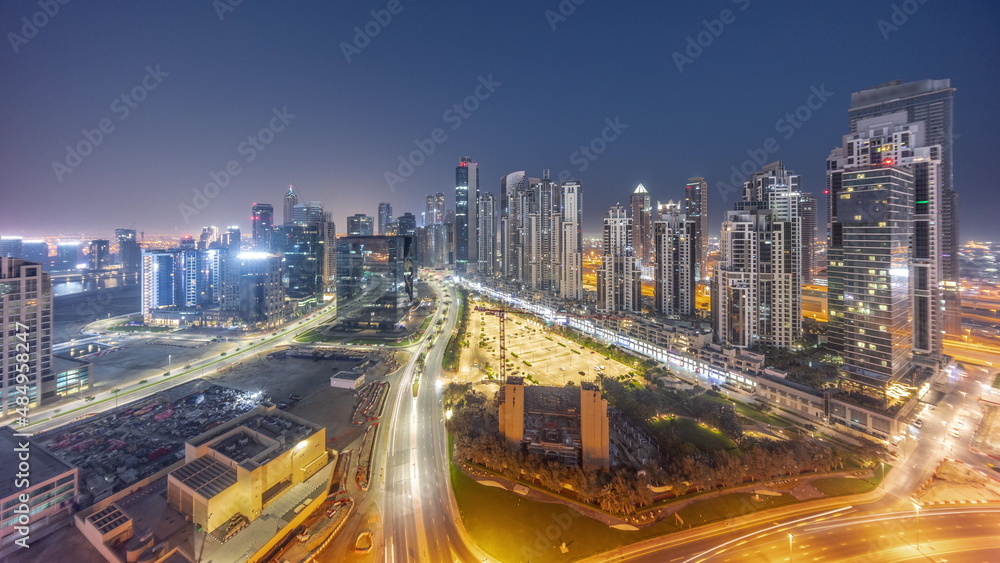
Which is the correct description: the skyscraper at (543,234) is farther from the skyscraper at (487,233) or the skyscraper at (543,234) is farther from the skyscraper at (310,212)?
the skyscraper at (310,212)

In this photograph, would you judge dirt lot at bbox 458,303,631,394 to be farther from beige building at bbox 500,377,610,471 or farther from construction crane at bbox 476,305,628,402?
beige building at bbox 500,377,610,471

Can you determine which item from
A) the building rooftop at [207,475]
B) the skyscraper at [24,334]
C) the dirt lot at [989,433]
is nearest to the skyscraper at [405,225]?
the skyscraper at [24,334]

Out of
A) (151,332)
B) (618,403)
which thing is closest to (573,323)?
(618,403)

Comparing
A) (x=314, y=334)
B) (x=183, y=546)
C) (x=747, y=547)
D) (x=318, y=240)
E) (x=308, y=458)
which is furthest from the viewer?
(x=318, y=240)

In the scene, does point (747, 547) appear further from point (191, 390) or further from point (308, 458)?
point (191, 390)

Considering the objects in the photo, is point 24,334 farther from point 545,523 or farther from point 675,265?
point 675,265

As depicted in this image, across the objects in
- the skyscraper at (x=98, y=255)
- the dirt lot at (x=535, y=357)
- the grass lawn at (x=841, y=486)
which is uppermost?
the skyscraper at (x=98, y=255)

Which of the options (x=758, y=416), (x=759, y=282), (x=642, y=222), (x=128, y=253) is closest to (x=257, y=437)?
(x=758, y=416)
